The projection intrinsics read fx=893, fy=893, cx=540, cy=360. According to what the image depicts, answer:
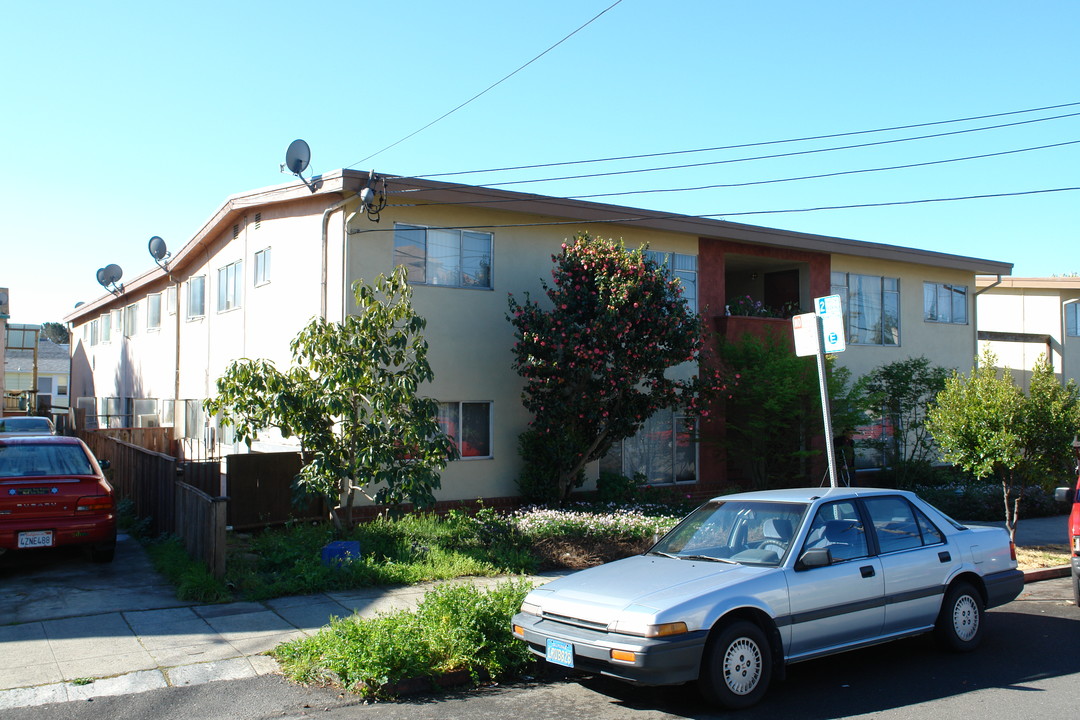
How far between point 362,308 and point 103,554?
4.93 m

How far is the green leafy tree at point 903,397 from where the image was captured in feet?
62.9

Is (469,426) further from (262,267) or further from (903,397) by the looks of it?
(903,397)

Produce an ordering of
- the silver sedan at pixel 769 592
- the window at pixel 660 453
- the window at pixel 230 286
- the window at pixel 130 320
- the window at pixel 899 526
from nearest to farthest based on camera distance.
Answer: the silver sedan at pixel 769 592 < the window at pixel 899 526 < the window at pixel 660 453 < the window at pixel 230 286 < the window at pixel 130 320

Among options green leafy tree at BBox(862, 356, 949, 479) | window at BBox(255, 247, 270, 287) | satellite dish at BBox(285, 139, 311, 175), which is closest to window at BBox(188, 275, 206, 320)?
window at BBox(255, 247, 270, 287)

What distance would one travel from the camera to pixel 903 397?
19.4m

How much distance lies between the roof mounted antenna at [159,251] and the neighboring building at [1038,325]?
2166 cm

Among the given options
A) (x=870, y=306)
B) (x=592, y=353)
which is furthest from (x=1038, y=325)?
(x=592, y=353)

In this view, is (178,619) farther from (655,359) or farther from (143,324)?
(143,324)

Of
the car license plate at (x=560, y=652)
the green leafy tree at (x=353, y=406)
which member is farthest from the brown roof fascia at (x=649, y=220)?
the car license plate at (x=560, y=652)

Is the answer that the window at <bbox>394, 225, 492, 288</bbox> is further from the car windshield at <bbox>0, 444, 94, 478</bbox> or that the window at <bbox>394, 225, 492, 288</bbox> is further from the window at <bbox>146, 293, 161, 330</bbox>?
the window at <bbox>146, 293, 161, 330</bbox>

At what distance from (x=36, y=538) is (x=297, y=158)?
695 cm

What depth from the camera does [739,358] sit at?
1736 centimetres

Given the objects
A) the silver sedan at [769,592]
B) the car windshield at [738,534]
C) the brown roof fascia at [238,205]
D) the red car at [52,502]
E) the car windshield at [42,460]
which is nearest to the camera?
the silver sedan at [769,592]

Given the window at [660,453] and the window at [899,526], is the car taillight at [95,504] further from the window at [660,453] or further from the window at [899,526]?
the window at [660,453]
